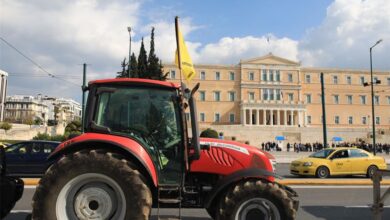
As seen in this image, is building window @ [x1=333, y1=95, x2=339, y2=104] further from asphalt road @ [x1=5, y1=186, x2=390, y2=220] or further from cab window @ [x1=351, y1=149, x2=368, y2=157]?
asphalt road @ [x1=5, y1=186, x2=390, y2=220]

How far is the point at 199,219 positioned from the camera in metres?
7.16

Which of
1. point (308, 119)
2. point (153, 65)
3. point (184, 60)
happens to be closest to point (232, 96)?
point (308, 119)

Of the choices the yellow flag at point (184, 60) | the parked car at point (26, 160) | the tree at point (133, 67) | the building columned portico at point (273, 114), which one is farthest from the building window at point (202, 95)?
the yellow flag at point (184, 60)

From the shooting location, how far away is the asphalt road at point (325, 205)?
7.50 meters

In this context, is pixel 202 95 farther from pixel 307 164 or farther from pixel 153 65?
pixel 307 164

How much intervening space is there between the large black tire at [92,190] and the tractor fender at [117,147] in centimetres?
14

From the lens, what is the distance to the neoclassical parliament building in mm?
97875

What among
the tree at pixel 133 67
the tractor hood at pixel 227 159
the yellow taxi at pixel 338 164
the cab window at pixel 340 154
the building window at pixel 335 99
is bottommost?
the yellow taxi at pixel 338 164

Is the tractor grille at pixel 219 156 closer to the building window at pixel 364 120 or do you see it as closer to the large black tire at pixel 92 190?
the large black tire at pixel 92 190

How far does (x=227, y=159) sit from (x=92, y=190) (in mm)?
1981

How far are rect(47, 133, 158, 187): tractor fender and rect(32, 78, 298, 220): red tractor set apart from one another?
0.04ft

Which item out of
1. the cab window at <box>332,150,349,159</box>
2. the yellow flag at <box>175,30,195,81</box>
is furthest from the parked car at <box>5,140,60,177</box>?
the cab window at <box>332,150,349,159</box>

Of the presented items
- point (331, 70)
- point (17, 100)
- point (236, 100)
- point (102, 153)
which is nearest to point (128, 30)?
point (102, 153)

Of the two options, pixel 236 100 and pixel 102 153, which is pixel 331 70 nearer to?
pixel 236 100
